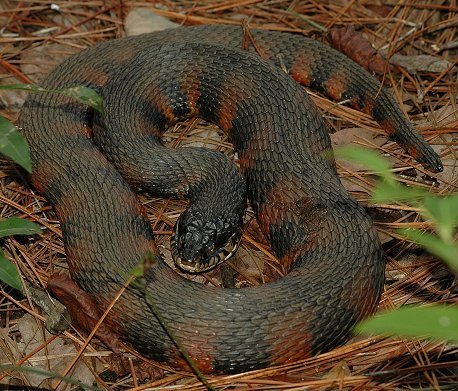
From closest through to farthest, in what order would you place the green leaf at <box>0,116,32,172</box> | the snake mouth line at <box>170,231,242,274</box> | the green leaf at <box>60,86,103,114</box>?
the green leaf at <box>0,116,32,172</box>, the green leaf at <box>60,86,103,114</box>, the snake mouth line at <box>170,231,242,274</box>

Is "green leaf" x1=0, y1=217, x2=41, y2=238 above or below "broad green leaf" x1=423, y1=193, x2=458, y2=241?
below

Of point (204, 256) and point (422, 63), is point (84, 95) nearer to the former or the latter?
point (204, 256)

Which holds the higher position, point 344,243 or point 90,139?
point 90,139

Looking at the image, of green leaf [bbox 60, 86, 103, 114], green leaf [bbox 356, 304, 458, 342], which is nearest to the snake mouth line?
green leaf [bbox 60, 86, 103, 114]

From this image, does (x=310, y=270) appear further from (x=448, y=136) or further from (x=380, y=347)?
(x=448, y=136)

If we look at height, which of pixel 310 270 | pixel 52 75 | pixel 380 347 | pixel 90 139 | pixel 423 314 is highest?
pixel 423 314

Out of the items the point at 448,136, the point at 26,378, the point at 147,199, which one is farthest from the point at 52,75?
the point at 448,136

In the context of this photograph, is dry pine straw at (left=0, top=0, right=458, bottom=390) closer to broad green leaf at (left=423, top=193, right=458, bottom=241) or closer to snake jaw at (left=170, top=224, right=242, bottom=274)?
snake jaw at (left=170, top=224, right=242, bottom=274)
